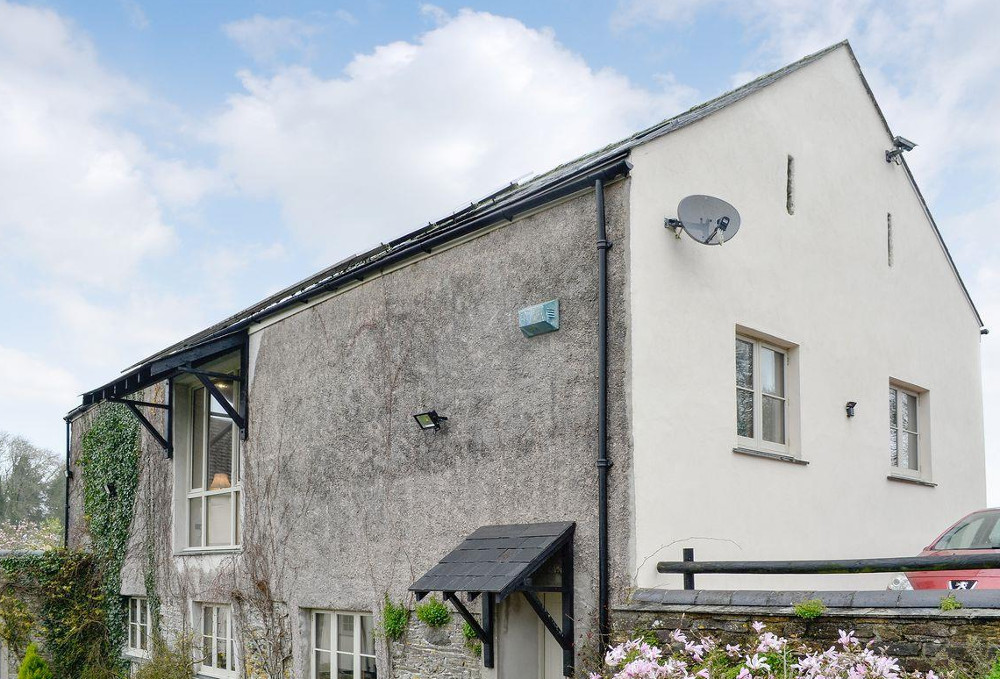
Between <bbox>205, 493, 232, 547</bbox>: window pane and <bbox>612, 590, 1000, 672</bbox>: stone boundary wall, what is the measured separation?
7435mm

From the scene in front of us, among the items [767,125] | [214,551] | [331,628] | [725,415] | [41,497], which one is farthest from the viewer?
[41,497]

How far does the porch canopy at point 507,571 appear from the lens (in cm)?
733

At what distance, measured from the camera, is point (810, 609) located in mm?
6352

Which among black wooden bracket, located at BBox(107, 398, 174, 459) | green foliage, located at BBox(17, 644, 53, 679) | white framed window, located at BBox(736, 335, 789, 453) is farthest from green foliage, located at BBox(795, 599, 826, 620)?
green foliage, located at BBox(17, 644, 53, 679)

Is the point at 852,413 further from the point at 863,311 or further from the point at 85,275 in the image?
the point at 85,275

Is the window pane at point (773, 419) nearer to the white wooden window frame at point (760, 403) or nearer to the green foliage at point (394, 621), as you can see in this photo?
the white wooden window frame at point (760, 403)

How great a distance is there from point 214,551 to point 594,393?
7098 millimetres

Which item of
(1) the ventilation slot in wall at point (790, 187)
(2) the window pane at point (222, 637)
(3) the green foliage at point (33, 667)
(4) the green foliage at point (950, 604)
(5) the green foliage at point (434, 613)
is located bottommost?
(3) the green foliage at point (33, 667)

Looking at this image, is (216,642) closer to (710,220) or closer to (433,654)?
(433,654)

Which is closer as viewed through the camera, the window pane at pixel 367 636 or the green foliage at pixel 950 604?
the green foliage at pixel 950 604

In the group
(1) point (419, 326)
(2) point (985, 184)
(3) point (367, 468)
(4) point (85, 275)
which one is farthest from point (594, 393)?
(4) point (85, 275)

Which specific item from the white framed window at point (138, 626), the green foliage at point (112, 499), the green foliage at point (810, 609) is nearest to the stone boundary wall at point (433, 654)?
Answer: the green foliage at point (810, 609)

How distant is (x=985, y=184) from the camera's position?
880 centimetres

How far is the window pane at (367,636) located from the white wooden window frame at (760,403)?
4353mm
